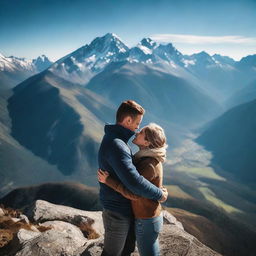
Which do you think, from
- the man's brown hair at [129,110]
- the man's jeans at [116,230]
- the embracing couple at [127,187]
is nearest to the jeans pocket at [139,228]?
the embracing couple at [127,187]

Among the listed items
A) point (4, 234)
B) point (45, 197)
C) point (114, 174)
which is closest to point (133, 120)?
point (114, 174)

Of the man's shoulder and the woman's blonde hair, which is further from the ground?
the woman's blonde hair

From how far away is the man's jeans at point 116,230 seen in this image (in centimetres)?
867

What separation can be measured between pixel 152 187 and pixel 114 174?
1.24 meters

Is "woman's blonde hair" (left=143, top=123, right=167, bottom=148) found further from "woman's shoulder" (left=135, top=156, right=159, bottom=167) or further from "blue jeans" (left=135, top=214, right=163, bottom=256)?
"blue jeans" (left=135, top=214, right=163, bottom=256)

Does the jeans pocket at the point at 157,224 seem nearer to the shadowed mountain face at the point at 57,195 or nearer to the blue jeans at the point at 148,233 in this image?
the blue jeans at the point at 148,233

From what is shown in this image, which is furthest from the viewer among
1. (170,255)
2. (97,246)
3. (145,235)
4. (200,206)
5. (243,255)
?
(200,206)

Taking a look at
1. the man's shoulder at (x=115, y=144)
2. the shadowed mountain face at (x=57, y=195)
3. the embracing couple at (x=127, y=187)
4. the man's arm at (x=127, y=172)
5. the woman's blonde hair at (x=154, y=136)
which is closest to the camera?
the man's arm at (x=127, y=172)

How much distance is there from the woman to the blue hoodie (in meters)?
0.26

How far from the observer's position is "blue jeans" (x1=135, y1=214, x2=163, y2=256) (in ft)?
28.2

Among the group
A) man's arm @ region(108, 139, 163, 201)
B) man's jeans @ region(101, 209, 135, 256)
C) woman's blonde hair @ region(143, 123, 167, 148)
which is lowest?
man's jeans @ region(101, 209, 135, 256)

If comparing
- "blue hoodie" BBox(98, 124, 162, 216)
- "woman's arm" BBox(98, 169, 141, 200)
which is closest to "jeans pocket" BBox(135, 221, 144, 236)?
"blue hoodie" BBox(98, 124, 162, 216)

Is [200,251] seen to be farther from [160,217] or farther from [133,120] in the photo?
[133,120]

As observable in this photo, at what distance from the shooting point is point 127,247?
32.2 ft
